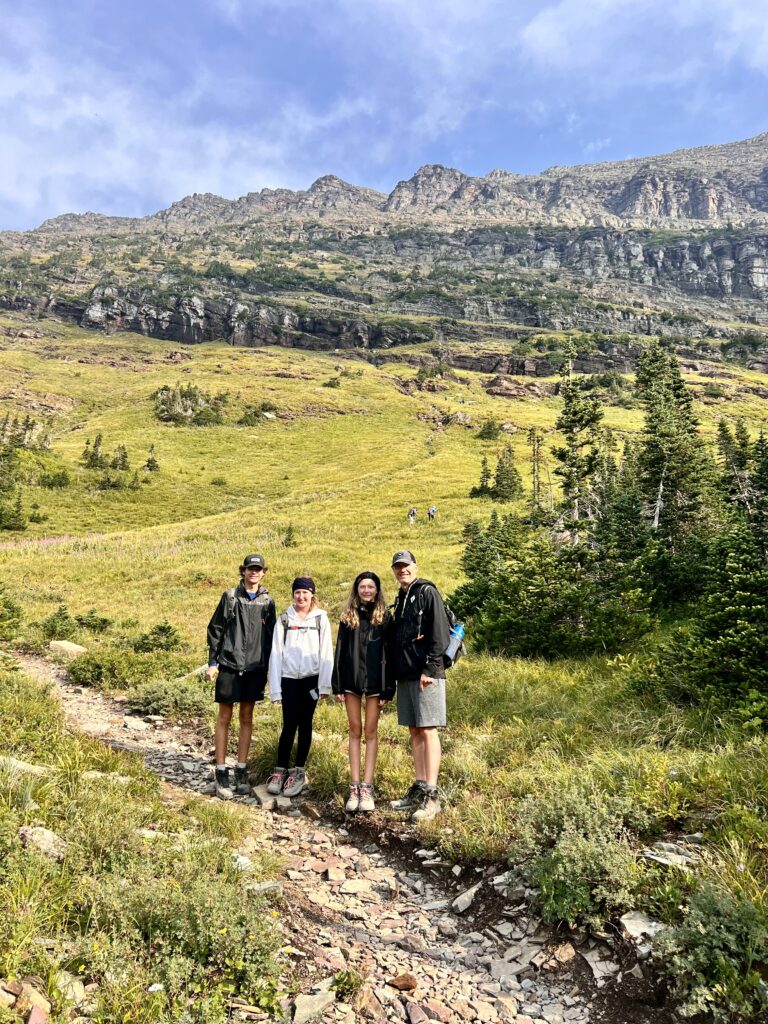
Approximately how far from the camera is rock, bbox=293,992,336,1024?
121 inches

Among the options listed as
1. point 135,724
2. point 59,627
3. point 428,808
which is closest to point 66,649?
point 59,627

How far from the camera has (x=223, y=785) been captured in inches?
257

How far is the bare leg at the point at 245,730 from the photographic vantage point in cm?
678

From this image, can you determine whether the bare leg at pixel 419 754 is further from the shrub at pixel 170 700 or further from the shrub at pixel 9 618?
the shrub at pixel 9 618

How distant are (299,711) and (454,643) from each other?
2194 millimetres

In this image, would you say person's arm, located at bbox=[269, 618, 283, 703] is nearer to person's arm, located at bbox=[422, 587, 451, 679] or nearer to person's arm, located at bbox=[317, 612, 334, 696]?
person's arm, located at bbox=[317, 612, 334, 696]

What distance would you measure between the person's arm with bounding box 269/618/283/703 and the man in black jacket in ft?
4.73

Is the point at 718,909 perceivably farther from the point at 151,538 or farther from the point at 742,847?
the point at 151,538

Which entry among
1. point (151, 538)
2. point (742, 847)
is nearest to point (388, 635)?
point (742, 847)

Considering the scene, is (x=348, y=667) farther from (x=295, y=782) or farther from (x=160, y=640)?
(x=160, y=640)

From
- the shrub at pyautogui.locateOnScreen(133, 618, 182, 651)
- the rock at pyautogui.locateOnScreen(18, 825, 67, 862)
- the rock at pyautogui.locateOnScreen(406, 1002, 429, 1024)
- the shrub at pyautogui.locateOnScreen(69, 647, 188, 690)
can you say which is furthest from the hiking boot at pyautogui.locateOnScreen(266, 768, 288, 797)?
the shrub at pyautogui.locateOnScreen(133, 618, 182, 651)

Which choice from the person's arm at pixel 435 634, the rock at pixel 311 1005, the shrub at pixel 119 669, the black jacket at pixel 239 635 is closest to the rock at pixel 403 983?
the rock at pixel 311 1005

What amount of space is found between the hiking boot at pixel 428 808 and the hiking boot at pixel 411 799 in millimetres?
80

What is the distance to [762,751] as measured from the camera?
502 centimetres
